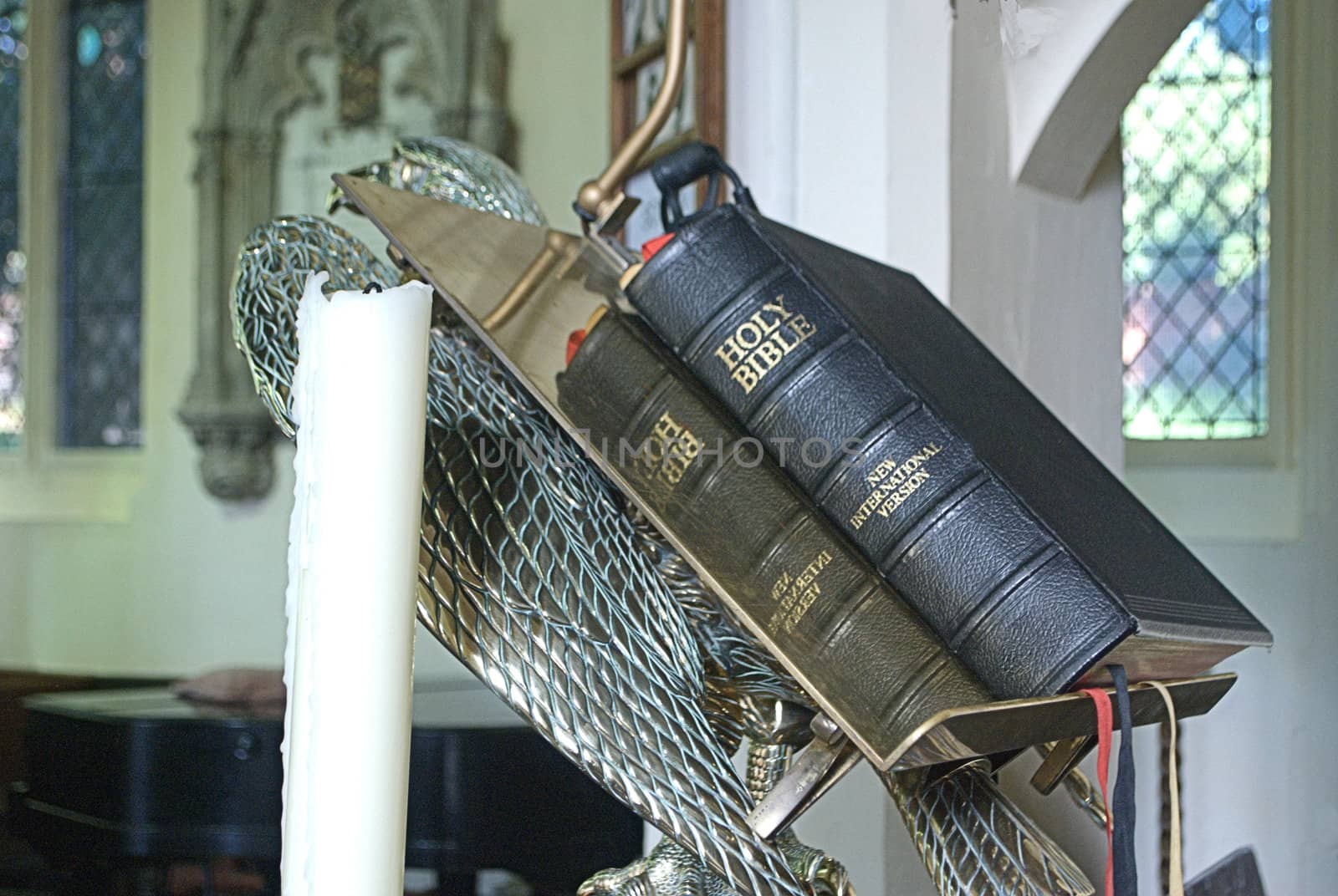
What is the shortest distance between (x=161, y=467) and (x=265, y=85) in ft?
3.34

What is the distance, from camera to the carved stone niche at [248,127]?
313 cm

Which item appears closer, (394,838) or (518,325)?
(394,838)

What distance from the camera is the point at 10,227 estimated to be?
379cm

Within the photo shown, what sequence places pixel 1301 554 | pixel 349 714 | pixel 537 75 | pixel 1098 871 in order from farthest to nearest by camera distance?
pixel 537 75 → pixel 1301 554 → pixel 1098 871 → pixel 349 714

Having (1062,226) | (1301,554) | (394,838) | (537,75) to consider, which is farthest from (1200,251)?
(394,838)

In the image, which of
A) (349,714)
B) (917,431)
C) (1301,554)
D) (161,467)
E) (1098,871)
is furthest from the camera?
(161,467)

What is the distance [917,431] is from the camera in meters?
0.38

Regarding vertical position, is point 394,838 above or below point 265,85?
below

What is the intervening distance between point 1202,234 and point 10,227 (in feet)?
10.3

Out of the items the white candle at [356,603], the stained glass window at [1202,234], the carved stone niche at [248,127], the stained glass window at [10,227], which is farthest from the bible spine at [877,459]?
the stained glass window at [10,227]

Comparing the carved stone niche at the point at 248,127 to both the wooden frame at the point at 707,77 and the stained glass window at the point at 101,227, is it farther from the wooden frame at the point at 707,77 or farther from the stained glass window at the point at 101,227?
the wooden frame at the point at 707,77

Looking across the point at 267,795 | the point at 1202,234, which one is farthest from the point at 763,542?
the point at 1202,234

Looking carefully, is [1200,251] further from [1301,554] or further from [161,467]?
[161,467]

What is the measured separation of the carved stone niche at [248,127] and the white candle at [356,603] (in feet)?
9.78
